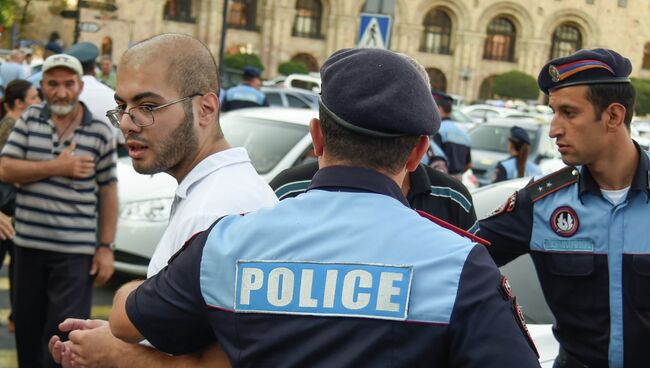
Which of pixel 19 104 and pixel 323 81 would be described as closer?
pixel 323 81

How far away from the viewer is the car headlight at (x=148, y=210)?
8156 mm

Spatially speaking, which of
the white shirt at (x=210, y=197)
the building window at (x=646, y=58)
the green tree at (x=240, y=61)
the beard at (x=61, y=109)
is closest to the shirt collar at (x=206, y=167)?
the white shirt at (x=210, y=197)

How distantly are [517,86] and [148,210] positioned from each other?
164 feet

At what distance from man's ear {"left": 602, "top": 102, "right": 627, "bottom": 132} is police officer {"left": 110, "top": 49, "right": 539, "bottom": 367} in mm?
1515

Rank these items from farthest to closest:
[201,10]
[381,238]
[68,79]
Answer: [201,10]
[68,79]
[381,238]

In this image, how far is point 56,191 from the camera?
17.1 ft

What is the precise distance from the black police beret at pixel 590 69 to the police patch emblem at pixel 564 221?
0.44 meters

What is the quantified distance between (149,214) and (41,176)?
305cm

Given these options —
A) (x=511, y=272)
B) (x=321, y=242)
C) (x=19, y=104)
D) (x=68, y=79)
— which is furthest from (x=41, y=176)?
(x=321, y=242)

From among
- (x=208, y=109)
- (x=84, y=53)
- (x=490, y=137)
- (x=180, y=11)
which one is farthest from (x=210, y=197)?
(x=180, y=11)

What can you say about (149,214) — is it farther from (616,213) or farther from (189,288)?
(189,288)

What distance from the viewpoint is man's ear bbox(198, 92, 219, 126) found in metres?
2.90

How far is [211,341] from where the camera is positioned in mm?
2160

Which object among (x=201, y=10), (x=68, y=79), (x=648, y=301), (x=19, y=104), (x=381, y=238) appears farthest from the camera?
(x=201, y=10)
